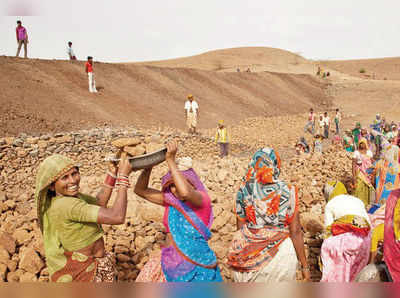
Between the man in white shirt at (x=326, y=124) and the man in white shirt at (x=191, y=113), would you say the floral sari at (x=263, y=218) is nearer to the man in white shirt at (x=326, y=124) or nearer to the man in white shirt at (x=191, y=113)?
the man in white shirt at (x=191, y=113)

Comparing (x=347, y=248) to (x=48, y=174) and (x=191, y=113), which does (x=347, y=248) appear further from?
(x=191, y=113)

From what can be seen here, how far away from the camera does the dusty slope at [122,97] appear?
1458 cm

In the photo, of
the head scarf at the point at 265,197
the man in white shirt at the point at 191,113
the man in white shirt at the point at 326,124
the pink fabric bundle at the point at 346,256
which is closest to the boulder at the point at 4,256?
the head scarf at the point at 265,197

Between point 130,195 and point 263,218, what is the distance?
3.48m

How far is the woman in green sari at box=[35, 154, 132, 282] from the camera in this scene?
6.98 ft

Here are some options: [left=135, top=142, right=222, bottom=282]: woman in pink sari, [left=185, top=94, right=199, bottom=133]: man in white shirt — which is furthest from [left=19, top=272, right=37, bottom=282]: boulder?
[left=185, top=94, right=199, bottom=133]: man in white shirt

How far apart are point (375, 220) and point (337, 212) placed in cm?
95

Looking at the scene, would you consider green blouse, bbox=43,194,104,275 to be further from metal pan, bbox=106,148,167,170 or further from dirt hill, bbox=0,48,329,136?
dirt hill, bbox=0,48,329,136

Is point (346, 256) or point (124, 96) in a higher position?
point (124, 96)

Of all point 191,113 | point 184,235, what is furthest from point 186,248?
point 191,113

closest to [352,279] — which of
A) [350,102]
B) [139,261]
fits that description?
[139,261]

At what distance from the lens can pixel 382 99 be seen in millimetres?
31219

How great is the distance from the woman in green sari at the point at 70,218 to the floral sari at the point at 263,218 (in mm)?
1029

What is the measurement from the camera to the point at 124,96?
19906mm
